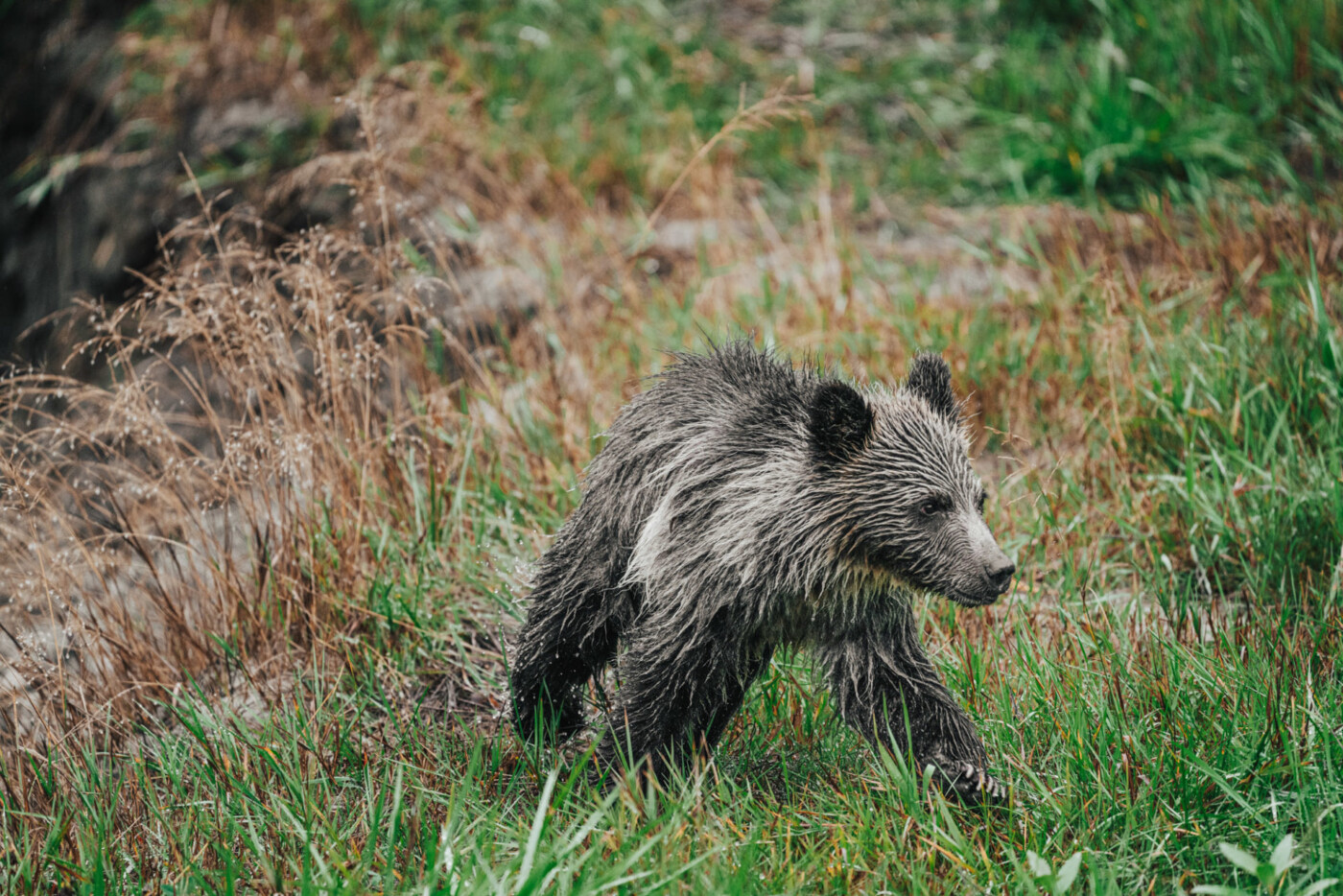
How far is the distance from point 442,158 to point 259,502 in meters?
2.78

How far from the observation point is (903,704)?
8.48 ft

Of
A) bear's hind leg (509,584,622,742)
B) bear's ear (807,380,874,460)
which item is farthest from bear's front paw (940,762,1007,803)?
bear's hind leg (509,584,622,742)

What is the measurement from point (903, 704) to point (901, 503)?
0.46 m

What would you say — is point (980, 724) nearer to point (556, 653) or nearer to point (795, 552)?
point (795, 552)

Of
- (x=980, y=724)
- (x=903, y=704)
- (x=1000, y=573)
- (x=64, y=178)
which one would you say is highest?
(x=64, y=178)

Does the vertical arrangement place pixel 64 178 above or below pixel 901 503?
→ above

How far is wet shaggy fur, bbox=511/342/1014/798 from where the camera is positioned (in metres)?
2.53

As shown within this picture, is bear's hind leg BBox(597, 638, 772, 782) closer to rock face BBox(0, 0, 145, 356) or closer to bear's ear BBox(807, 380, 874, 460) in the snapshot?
bear's ear BBox(807, 380, 874, 460)

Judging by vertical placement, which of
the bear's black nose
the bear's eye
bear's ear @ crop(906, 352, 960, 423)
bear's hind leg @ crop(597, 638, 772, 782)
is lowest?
bear's hind leg @ crop(597, 638, 772, 782)

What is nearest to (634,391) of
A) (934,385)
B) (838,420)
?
(934,385)

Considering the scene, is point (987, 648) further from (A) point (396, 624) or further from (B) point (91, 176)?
(B) point (91, 176)

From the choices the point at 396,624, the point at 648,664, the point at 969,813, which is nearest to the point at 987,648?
the point at 969,813

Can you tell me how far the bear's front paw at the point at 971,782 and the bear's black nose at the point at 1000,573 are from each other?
0.42m

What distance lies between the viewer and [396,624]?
358cm
